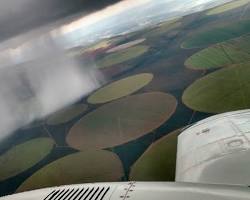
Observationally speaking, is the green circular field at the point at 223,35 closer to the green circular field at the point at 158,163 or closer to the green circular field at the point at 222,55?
the green circular field at the point at 222,55

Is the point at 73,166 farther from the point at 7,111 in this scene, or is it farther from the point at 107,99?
the point at 7,111

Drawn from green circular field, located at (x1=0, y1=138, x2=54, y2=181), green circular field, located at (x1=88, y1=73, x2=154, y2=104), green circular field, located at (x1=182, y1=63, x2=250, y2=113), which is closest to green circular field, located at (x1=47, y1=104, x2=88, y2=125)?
green circular field, located at (x1=88, y1=73, x2=154, y2=104)

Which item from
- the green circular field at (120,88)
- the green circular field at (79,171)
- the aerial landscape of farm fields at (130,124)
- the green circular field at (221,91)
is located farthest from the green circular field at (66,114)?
the green circular field at (221,91)

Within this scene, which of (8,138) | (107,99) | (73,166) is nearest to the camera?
(73,166)

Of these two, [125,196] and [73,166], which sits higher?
[125,196]

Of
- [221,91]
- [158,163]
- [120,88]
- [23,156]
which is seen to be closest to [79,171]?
[158,163]

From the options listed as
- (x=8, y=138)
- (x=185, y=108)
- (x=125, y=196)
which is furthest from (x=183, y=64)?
(x=125, y=196)

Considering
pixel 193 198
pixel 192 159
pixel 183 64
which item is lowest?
pixel 183 64
